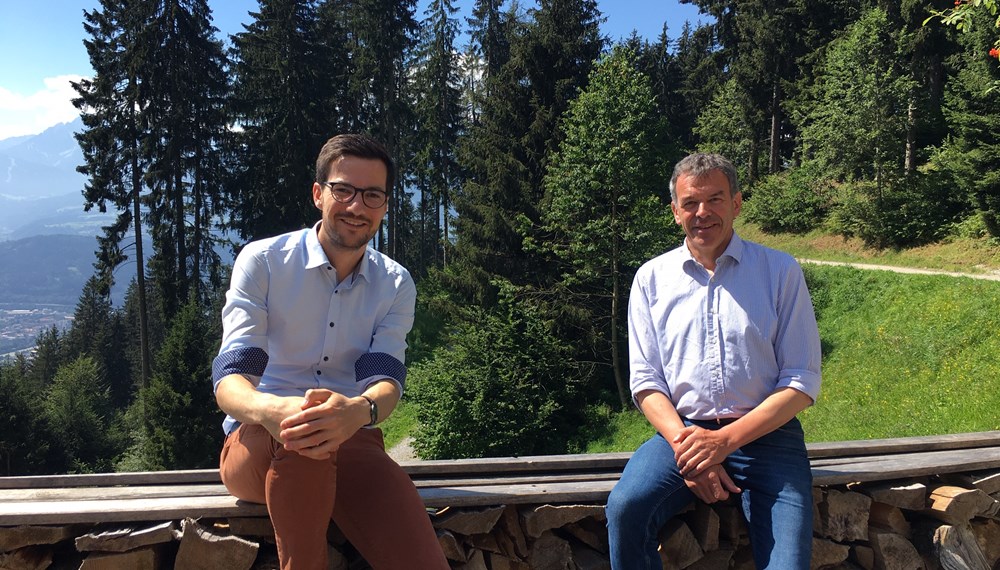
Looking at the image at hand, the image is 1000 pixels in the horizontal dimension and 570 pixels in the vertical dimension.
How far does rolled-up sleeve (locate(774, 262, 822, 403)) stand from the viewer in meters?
2.66

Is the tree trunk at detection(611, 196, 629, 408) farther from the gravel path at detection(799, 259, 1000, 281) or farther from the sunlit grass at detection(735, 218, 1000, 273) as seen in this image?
the gravel path at detection(799, 259, 1000, 281)

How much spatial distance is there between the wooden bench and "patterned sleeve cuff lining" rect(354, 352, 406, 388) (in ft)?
1.66

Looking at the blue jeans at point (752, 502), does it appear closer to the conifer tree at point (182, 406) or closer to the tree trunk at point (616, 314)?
the tree trunk at point (616, 314)

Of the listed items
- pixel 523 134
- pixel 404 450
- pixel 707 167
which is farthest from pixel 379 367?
pixel 523 134

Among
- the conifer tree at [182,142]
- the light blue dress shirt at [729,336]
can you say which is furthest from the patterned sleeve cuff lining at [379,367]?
the conifer tree at [182,142]

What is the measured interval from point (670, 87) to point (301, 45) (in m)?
24.6

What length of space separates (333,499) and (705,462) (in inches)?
54.9

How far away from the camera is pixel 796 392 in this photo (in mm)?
2627

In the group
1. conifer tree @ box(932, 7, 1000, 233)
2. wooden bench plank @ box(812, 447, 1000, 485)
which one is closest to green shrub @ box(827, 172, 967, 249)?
conifer tree @ box(932, 7, 1000, 233)

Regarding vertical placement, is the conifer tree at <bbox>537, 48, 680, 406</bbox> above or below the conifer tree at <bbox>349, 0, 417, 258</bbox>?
below

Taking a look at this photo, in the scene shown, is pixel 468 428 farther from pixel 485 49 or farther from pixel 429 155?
pixel 485 49

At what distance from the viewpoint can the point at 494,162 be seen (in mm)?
20828

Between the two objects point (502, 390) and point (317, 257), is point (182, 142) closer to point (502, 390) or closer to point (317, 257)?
point (502, 390)

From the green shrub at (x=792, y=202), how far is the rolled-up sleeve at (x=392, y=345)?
23.3m
